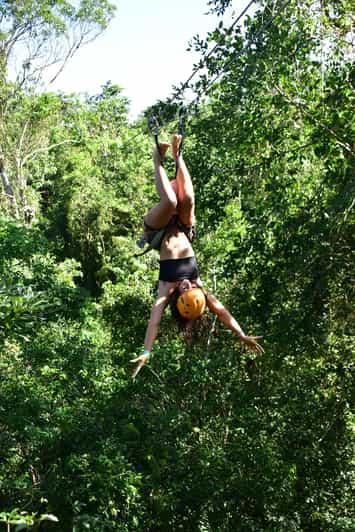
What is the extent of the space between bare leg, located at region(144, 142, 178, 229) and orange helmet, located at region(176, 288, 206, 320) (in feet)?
1.49

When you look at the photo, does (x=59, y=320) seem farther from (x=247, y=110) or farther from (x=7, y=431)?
(x=247, y=110)

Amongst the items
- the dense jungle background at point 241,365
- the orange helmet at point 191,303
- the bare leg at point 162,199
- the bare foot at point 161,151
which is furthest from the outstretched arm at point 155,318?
the dense jungle background at point 241,365

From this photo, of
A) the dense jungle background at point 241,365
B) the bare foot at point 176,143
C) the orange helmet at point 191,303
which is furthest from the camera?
the dense jungle background at point 241,365

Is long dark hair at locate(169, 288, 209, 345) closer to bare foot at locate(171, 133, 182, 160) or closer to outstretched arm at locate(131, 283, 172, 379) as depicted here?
outstretched arm at locate(131, 283, 172, 379)

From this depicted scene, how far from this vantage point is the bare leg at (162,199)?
3633 mm

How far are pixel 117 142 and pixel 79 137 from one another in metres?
5.11

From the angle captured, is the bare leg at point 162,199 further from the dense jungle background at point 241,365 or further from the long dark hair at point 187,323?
the dense jungle background at point 241,365

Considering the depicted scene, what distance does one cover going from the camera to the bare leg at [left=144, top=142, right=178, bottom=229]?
3633 mm

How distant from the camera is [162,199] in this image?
366 centimetres

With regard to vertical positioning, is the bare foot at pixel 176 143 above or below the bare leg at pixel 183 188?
above

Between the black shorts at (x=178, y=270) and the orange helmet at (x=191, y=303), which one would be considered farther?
the black shorts at (x=178, y=270)

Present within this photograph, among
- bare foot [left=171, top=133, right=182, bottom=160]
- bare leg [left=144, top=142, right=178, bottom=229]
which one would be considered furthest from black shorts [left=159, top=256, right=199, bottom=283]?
bare foot [left=171, top=133, right=182, bottom=160]

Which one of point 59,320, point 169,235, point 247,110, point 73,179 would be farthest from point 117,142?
point 169,235

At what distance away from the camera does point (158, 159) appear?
3.71 metres
